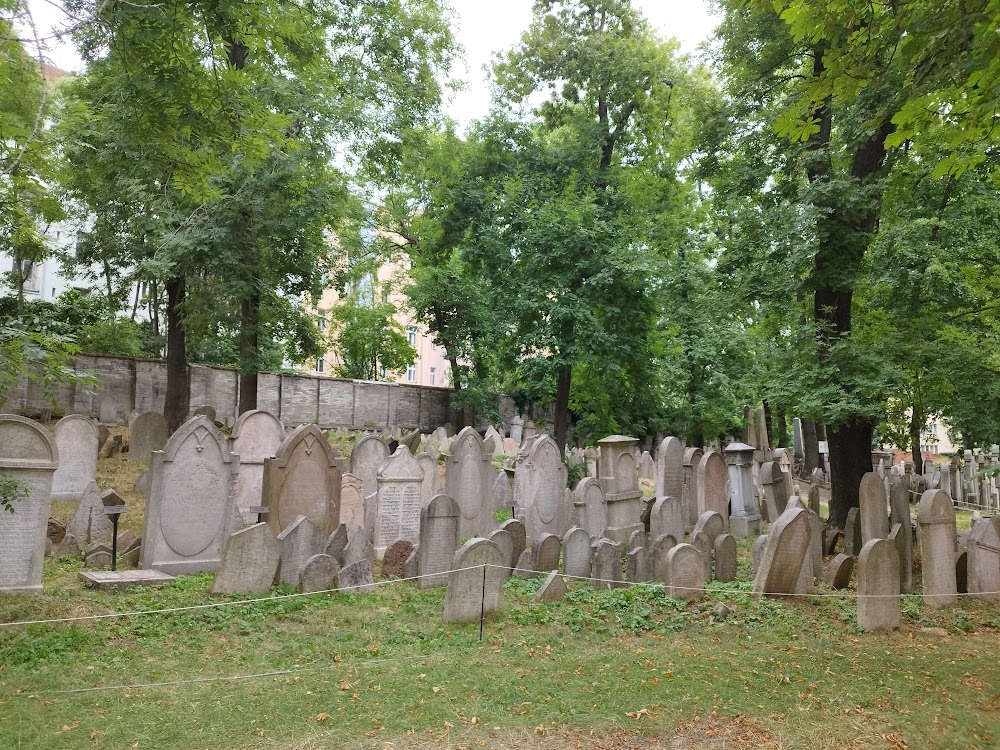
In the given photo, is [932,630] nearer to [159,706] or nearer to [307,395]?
[159,706]

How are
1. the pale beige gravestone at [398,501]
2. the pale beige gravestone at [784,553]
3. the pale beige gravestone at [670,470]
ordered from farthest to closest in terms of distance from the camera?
the pale beige gravestone at [670,470] → the pale beige gravestone at [398,501] → the pale beige gravestone at [784,553]

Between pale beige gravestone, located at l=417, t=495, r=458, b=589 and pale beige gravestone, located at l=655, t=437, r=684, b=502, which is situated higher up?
pale beige gravestone, located at l=655, t=437, r=684, b=502

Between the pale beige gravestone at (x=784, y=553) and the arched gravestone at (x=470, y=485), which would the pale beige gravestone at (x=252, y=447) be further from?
the pale beige gravestone at (x=784, y=553)

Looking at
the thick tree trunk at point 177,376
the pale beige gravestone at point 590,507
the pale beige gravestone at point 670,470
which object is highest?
the thick tree trunk at point 177,376

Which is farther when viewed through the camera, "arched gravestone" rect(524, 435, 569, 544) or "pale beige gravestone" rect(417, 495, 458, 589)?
"arched gravestone" rect(524, 435, 569, 544)

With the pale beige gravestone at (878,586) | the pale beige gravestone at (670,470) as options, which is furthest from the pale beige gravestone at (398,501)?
the pale beige gravestone at (878,586)

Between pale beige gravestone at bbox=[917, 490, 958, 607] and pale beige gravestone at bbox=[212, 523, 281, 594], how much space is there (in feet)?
24.9

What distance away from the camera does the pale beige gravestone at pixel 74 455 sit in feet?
39.9

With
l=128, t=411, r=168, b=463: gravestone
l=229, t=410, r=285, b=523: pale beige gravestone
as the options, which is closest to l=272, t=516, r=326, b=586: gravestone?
l=229, t=410, r=285, b=523: pale beige gravestone

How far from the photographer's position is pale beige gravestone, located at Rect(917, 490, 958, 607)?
29.0ft

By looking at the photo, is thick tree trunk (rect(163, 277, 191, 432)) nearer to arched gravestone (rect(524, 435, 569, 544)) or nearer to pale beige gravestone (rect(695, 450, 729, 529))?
arched gravestone (rect(524, 435, 569, 544))

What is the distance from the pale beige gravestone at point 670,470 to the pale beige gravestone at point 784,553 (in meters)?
4.72

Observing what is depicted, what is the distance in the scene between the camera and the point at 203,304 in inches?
616

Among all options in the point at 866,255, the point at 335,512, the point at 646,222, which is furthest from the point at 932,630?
the point at 646,222
